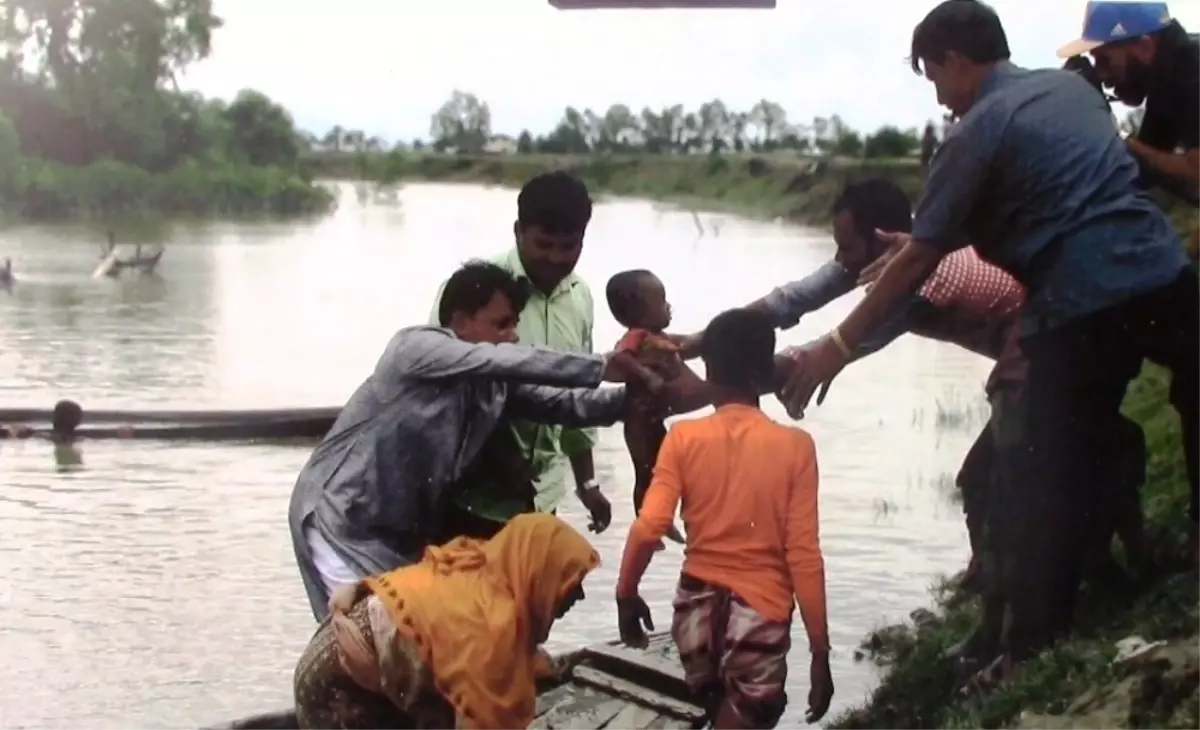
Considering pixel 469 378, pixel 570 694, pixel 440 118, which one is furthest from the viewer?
pixel 440 118

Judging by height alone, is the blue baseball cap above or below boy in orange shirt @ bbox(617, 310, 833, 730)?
above

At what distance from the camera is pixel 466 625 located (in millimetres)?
2561

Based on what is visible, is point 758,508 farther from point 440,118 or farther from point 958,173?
point 440,118

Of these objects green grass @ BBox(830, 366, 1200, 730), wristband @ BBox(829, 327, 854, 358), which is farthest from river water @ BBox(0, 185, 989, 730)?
wristband @ BBox(829, 327, 854, 358)

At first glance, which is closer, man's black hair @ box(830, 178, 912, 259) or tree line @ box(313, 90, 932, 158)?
man's black hair @ box(830, 178, 912, 259)

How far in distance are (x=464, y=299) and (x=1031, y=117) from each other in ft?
3.64

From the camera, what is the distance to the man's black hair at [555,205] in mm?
3166

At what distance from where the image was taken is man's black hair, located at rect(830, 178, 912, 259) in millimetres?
3562

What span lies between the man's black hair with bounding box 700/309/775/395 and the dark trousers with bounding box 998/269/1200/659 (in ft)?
2.20

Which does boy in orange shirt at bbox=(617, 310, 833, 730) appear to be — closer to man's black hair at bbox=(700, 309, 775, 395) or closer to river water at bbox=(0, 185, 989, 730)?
man's black hair at bbox=(700, 309, 775, 395)

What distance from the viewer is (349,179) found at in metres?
5.72

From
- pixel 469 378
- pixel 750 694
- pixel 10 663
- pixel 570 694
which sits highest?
Answer: pixel 469 378

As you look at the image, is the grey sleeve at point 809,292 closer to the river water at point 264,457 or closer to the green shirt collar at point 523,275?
the green shirt collar at point 523,275

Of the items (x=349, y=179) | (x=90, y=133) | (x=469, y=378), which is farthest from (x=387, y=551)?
(x=90, y=133)
